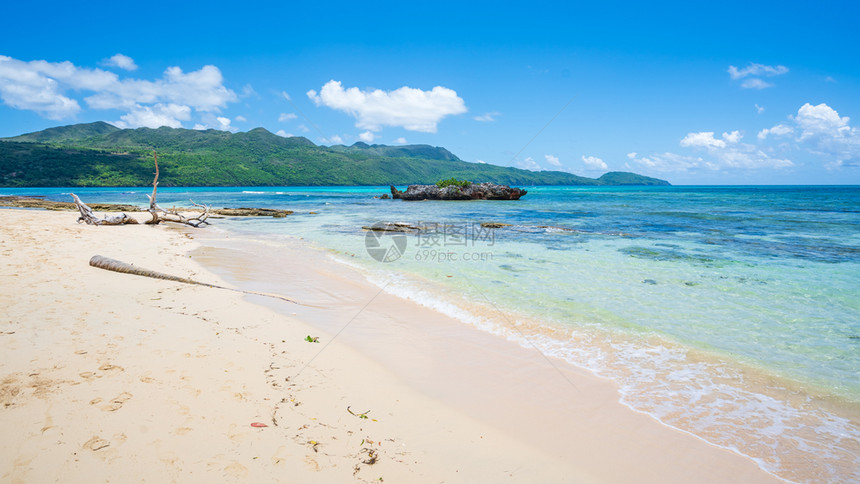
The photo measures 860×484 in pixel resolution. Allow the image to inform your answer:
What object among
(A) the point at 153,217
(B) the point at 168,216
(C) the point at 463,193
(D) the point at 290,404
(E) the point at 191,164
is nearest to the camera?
(D) the point at 290,404

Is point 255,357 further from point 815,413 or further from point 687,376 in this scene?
point 815,413

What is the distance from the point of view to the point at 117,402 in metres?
3.26

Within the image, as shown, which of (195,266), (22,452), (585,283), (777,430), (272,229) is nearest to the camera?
(22,452)

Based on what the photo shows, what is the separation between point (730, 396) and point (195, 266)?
11.6 m

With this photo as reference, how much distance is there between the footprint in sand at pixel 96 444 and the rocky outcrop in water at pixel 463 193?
1966 inches

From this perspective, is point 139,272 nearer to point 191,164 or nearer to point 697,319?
point 697,319

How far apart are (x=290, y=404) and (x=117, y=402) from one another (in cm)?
146

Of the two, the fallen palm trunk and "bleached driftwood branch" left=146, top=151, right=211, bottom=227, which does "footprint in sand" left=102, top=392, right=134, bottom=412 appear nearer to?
the fallen palm trunk

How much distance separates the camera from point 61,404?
3.12 metres

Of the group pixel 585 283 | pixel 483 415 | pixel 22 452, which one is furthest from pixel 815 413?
pixel 22 452

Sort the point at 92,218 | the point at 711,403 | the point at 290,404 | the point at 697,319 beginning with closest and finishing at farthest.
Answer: the point at 290,404, the point at 711,403, the point at 697,319, the point at 92,218

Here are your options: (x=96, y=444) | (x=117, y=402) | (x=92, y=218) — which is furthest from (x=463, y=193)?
(x=96, y=444)

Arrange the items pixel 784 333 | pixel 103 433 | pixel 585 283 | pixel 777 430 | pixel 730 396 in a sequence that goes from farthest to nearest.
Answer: pixel 585 283 → pixel 784 333 → pixel 730 396 → pixel 777 430 → pixel 103 433

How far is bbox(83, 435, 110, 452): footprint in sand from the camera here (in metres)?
2.69
